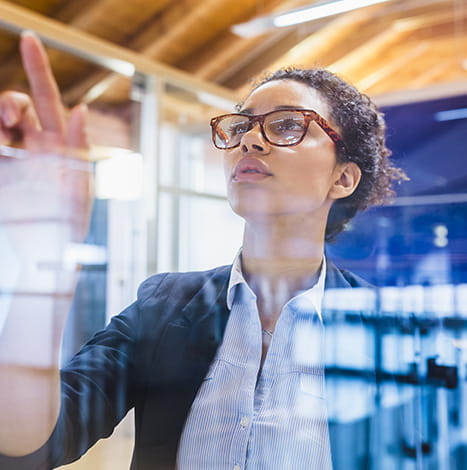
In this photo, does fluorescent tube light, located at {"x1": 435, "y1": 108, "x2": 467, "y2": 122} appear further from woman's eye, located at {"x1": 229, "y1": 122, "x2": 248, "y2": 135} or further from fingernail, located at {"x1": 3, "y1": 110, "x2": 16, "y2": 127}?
fingernail, located at {"x1": 3, "y1": 110, "x2": 16, "y2": 127}

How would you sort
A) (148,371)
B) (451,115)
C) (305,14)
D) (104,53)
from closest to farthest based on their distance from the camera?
1. (451,115)
2. (148,371)
3. (305,14)
4. (104,53)

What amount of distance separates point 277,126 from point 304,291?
23 centimetres

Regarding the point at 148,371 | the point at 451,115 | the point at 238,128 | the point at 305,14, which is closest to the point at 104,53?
the point at 305,14

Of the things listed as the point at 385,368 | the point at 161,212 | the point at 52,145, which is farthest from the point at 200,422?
the point at 52,145

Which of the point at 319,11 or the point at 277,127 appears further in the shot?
the point at 319,11

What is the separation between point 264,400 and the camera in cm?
75

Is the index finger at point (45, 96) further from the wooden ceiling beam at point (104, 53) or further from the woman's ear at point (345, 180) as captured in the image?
the woman's ear at point (345, 180)

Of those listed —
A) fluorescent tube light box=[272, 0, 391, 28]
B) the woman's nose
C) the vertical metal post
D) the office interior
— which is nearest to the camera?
the office interior

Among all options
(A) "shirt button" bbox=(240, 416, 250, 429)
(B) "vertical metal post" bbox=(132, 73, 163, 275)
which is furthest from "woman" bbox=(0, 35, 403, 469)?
(B) "vertical metal post" bbox=(132, 73, 163, 275)

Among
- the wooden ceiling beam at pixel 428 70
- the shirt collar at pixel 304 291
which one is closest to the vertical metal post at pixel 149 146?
the shirt collar at pixel 304 291

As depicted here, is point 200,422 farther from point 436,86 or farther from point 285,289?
point 436,86

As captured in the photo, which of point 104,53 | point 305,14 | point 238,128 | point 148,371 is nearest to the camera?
point 238,128

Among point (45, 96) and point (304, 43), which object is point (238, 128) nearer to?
point (304, 43)

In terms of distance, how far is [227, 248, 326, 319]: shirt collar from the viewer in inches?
28.5
